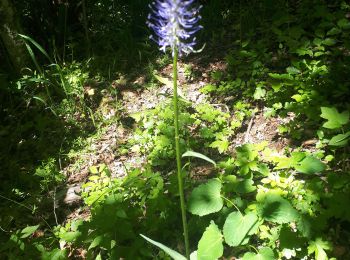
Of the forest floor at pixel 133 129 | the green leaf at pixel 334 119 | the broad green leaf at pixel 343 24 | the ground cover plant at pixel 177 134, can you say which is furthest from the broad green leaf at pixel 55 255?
the broad green leaf at pixel 343 24

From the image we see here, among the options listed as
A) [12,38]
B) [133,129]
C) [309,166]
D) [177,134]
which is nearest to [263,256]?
[309,166]

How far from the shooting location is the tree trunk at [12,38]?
3.21 m

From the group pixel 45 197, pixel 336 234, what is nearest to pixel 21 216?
pixel 45 197

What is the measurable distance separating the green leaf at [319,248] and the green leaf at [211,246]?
479 mm

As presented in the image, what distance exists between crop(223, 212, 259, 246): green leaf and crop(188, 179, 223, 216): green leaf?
0.35 feet

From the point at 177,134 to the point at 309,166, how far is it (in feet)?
3.05

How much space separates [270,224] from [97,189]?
122cm

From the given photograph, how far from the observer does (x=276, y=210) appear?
1650 millimetres

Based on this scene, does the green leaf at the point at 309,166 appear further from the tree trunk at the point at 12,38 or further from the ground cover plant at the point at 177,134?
the tree trunk at the point at 12,38

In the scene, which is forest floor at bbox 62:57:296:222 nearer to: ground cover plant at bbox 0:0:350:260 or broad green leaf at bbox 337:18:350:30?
ground cover plant at bbox 0:0:350:260

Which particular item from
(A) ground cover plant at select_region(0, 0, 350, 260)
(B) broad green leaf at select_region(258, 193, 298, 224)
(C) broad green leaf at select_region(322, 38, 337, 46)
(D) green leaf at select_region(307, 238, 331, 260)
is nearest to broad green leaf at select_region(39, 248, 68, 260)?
(A) ground cover plant at select_region(0, 0, 350, 260)

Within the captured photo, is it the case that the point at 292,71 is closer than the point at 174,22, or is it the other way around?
the point at 174,22

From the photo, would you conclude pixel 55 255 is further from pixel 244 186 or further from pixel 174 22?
pixel 174 22

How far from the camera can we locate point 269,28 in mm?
3662
